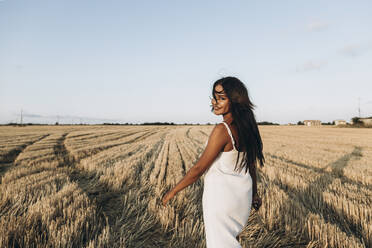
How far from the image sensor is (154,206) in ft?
11.9

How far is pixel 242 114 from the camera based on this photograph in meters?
1.70

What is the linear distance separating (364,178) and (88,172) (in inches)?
301

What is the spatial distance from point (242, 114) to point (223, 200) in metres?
0.67

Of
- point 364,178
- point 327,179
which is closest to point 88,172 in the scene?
point 327,179

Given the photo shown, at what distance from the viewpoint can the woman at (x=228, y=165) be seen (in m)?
1.62

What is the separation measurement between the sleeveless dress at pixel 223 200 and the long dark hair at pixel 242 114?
8 cm

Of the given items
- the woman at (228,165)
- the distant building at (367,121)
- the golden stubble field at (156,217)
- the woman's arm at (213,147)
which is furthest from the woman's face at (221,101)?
the distant building at (367,121)

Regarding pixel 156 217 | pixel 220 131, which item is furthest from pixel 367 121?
pixel 220 131

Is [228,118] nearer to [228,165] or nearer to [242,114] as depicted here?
[242,114]

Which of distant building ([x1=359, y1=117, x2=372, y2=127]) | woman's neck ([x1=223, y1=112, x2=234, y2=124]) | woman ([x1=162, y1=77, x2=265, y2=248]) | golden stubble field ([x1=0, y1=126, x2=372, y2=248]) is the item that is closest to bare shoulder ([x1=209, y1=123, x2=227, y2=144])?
woman ([x1=162, y1=77, x2=265, y2=248])

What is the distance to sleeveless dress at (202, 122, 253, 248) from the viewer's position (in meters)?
1.66

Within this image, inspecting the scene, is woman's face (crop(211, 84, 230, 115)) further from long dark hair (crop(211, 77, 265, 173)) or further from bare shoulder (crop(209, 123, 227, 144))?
bare shoulder (crop(209, 123, 227, 144))

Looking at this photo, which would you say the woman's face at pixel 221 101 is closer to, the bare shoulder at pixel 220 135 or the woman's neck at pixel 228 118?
the woman's neck at pixel 228 118

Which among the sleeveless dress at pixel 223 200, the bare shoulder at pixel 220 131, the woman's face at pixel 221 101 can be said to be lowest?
the sleeveless dress at pixel 223 200
